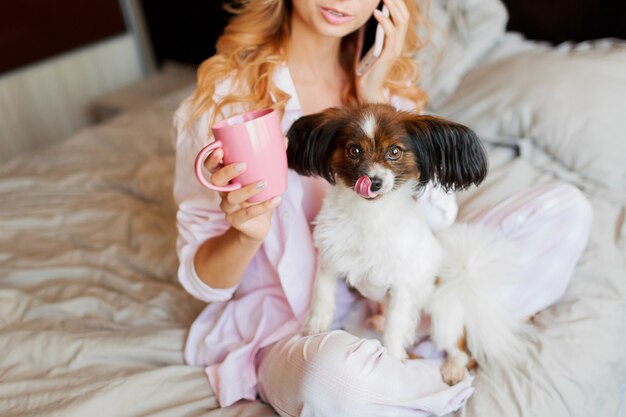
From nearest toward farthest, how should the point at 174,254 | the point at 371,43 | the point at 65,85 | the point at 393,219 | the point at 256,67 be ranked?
the point at 393,219, the point at 256,67, the point at 371,43, the point at 174,254, the point at 65,85

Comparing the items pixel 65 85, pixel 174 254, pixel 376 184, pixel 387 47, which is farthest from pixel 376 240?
pixel 65 85

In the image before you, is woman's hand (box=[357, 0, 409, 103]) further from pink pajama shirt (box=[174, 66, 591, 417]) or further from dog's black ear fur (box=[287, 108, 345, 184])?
dog's black ear fur (box=[287, 108, 345, 184])

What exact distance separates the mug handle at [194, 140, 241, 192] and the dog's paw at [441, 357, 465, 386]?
2.05 feet

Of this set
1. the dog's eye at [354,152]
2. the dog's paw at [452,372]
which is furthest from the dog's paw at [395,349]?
the dog's eye at [354,152]

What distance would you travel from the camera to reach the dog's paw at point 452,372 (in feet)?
3.77

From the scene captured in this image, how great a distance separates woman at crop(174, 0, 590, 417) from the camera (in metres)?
1.11

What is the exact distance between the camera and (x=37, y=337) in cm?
131

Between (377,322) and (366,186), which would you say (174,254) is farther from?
(366,186)

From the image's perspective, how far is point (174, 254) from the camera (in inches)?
66.9

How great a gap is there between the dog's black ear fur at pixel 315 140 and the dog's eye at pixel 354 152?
4 centimetres

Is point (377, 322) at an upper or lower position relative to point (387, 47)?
lower

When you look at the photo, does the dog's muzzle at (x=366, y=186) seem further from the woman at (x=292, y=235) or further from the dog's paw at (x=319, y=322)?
the dog's paw at (x=319, y=322)

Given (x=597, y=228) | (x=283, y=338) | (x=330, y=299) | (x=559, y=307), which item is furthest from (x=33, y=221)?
(x=597, y=228)

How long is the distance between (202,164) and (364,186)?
10.9 inches
